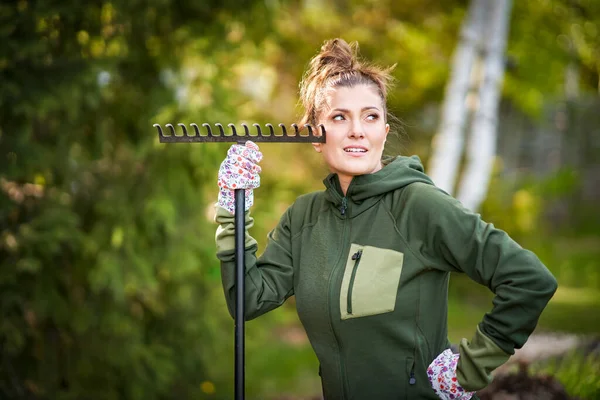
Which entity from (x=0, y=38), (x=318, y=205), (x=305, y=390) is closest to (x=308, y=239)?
(x=318, y=205)

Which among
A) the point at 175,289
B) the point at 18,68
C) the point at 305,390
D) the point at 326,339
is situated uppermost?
the point at 18,68

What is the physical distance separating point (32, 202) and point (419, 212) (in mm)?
3570

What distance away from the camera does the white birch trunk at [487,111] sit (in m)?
6.55

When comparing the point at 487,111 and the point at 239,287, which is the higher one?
the point at 487,111

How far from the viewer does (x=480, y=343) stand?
2.12 meters

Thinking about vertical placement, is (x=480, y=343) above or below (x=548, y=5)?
below

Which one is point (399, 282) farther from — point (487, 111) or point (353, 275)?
point (487, 111)

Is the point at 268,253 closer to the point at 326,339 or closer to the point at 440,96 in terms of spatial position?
the point at 326,339

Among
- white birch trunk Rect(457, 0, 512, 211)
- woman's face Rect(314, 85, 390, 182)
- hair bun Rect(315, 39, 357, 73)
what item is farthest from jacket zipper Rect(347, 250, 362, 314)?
white birch trunk Rect(457, 0, 512, 211)

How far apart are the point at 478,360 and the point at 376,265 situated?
0.43 metres

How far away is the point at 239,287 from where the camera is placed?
2.42 m

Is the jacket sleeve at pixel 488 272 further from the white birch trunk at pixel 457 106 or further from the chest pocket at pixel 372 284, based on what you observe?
the white birch trunk at pixel 457 106

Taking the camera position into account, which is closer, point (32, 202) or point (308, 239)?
point (308, 239)

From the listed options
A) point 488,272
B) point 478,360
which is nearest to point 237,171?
point 488,272
